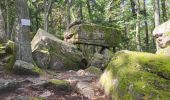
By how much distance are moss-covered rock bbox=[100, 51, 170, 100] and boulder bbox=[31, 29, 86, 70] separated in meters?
5.79

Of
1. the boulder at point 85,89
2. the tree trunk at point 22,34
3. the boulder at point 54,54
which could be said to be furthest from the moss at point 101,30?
the boulder at point 85,89

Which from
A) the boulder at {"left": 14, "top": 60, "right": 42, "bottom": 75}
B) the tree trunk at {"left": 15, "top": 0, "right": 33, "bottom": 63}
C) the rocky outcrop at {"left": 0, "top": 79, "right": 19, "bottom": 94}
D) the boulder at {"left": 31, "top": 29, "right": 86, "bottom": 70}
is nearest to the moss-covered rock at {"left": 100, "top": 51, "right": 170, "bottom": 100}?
the rocky outcrop at {"left": 0, "top": 79, "right": 19, "bottom": 94}

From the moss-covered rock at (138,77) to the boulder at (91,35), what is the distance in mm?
8678

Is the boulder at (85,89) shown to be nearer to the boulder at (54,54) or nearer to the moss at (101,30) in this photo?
the boulder at (54,54)

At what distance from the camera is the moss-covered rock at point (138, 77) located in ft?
25.9

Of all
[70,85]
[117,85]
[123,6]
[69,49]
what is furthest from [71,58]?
[123,6]

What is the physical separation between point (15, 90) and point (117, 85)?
3286mm

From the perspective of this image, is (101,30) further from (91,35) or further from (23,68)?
(23,68)

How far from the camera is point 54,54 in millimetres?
15500

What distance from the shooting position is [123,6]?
94.6 ft

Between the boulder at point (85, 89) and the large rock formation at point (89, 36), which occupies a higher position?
the large rock formation at point (89, 36)

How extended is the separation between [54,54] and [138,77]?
7756mm

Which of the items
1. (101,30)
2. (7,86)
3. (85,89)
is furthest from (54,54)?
(7,86)

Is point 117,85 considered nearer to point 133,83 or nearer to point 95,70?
point 133,83
